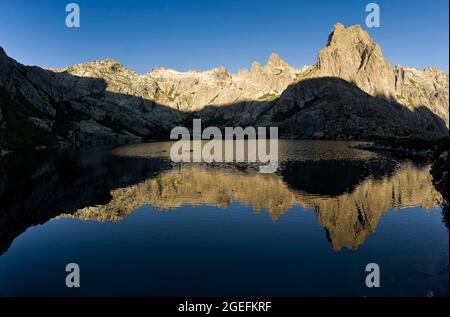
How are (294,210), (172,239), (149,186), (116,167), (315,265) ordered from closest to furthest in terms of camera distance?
1. (315,265)
2. (172,239)
3. (294,210)
4. (149,186)
5. (116,167)

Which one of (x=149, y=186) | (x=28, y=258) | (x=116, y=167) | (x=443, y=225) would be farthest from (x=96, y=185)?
(x=443, y=225)

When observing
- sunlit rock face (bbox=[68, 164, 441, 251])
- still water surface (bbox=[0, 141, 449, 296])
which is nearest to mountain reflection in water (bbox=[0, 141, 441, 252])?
sunlit rock face (bbox=[68, 164, 441, 251])

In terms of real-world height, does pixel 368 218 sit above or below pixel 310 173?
below

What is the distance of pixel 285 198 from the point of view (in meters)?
73.1

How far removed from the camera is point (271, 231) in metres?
52.6

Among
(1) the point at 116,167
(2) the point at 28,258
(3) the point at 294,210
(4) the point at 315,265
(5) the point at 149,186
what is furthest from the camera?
(1) the point at 116,167

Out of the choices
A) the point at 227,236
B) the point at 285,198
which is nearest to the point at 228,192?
the point at 285,198

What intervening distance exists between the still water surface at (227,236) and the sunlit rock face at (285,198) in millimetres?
242

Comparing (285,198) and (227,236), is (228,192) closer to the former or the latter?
(285,198)

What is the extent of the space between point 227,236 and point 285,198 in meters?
25.0

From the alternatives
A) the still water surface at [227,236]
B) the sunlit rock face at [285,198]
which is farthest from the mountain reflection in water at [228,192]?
the still water surface at [227,236]

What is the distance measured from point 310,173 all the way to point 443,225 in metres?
55.1

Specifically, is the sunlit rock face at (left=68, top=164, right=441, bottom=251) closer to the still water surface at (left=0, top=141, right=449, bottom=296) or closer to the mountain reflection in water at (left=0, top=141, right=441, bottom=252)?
the mountain reflection in water at (left=0, top=141, right=441, bottom=252)
